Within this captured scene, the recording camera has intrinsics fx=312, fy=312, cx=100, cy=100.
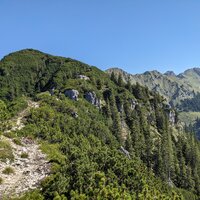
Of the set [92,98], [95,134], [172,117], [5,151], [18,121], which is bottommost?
[5,151]

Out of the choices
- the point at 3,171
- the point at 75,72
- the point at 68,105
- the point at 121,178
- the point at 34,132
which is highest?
the point at 75,72

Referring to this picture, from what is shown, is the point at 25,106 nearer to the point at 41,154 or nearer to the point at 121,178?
the point at 41,154

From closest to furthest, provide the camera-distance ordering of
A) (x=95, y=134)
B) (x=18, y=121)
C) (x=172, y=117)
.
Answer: (x=18, y=121)
(x=95, y=134)
(x=172, y=117)

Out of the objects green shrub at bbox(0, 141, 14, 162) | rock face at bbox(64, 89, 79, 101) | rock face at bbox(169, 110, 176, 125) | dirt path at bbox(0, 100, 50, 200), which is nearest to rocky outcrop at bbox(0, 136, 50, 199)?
dirt path at bbox(0, 100, 50, 200)

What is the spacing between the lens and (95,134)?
89312mm

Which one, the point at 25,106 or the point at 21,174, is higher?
the point at 25,106

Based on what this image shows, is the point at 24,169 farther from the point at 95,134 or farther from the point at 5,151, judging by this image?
the point at 95,134

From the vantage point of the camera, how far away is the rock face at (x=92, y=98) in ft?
397

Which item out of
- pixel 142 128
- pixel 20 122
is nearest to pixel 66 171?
pixel 20 122

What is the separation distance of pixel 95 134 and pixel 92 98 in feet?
113

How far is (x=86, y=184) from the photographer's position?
133 ft

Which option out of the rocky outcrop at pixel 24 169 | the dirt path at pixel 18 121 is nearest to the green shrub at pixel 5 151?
the rocky outcrop at pixel 24 169

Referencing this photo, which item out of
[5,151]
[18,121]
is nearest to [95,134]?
[18,121]

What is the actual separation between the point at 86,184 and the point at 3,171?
15.6 metres
